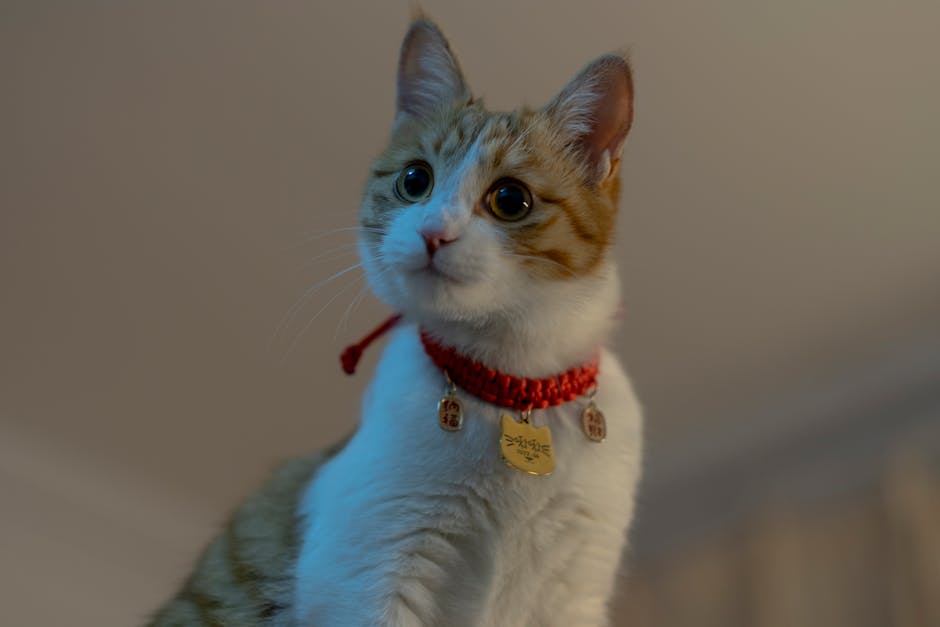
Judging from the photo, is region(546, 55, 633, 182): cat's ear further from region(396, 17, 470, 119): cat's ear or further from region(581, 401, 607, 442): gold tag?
region(581, 401, 607, 442): gold tag

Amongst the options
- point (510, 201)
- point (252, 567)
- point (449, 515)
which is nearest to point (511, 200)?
point (510, 201)

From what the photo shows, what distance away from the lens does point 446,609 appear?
96 centimetres

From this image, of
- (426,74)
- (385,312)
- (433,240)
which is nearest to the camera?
(433,240)

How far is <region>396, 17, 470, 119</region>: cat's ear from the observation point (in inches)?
45.3

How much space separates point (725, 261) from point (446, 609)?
1352mm

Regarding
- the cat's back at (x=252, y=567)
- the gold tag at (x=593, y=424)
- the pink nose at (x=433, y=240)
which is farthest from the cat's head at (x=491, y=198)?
the cat's back at (x=252, y=567)

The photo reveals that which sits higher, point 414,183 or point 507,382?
point 414,183

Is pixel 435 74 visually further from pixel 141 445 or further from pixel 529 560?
pixel 141 445

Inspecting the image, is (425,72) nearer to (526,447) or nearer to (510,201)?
(510,201)

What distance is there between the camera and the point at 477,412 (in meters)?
1.00

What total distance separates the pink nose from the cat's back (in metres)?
0.40

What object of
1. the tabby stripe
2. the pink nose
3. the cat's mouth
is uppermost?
the tabby stripe

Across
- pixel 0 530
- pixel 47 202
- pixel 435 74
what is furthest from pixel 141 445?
pixel 435 74

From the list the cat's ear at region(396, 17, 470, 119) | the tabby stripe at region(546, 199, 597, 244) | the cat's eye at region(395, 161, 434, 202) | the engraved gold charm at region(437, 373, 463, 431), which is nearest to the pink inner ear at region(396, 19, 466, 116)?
the cat's ear at region(396, 17, 470, 119)
